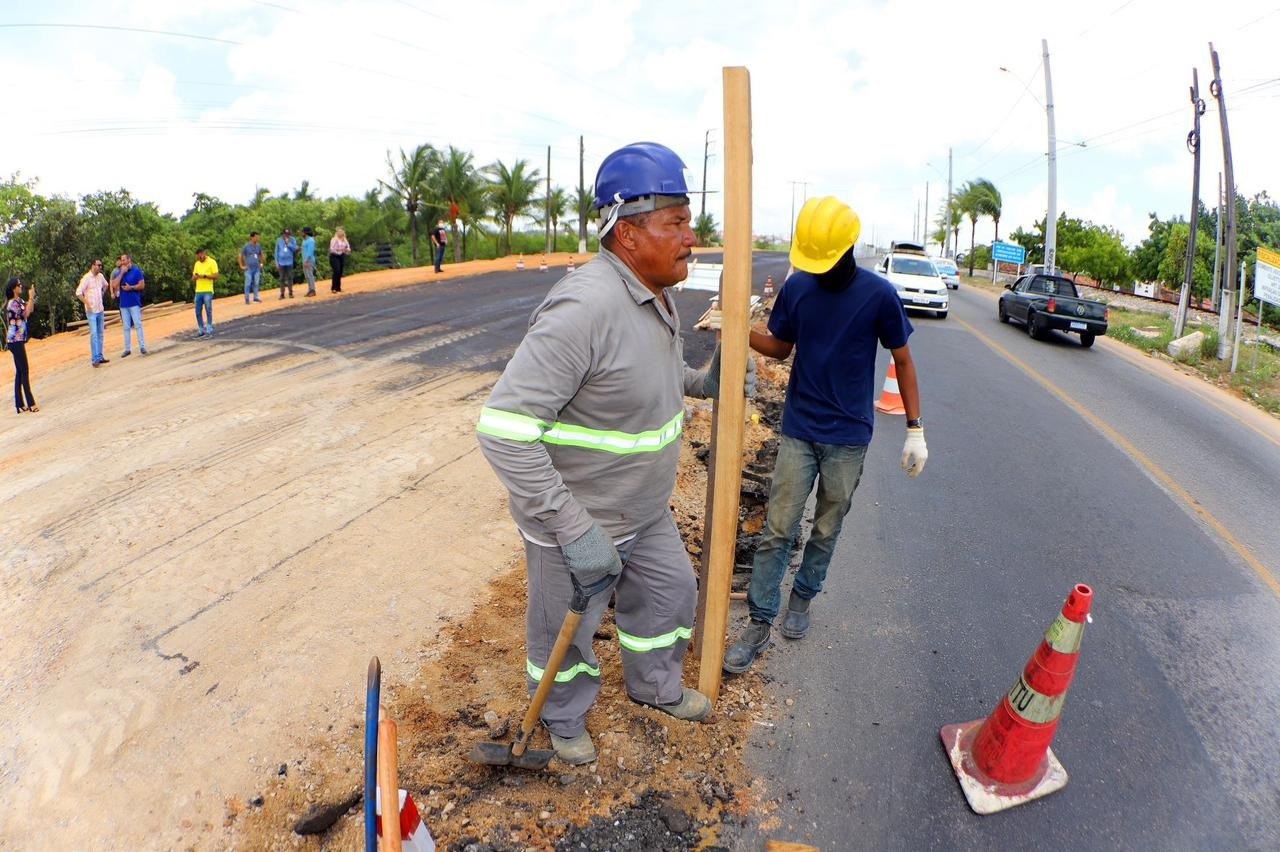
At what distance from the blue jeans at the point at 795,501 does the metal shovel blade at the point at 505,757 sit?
1253mm

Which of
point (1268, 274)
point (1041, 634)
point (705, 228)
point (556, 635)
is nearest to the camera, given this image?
point (556, 635)

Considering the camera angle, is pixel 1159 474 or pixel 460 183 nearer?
pixel 1159 474

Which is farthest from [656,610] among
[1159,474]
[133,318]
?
[133,318]

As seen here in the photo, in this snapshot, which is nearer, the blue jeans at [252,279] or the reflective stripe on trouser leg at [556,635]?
the reflective stripe on trouser leg at [556,635]

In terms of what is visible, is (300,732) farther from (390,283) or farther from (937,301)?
(390,283)

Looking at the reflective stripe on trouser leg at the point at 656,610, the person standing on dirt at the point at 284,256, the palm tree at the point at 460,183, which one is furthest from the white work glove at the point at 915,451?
the palm tree at the point at 460,183

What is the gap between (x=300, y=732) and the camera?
3.02 m

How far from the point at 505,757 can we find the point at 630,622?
25.1 inches

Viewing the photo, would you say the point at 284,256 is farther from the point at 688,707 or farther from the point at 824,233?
the point at 688,707

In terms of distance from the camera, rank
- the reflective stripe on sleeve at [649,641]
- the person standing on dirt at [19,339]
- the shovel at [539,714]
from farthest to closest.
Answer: the person standing on dirt at [19,339]
the reflective stripe on sleeve at [649,641]
the shovel at [539,714]

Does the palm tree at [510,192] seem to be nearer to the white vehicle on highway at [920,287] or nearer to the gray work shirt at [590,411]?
the white vehicle on highway at [920,287]

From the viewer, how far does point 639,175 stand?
2418 mm

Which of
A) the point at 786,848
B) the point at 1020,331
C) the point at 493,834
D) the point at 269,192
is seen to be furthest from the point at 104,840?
the point at 269,192

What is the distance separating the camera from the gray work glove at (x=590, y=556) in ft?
7.64
